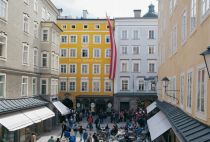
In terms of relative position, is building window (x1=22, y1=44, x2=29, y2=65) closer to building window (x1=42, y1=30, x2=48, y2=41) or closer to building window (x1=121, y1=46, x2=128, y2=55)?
building window (x1=42, y1=30, x2=48, y2=41)

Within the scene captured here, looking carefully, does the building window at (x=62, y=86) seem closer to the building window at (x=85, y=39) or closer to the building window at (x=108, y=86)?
the building window at (x=108, y=86)

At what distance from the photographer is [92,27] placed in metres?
54.5

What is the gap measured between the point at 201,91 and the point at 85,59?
44.5 metres

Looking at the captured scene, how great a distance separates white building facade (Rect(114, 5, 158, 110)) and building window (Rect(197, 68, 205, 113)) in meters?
41.3

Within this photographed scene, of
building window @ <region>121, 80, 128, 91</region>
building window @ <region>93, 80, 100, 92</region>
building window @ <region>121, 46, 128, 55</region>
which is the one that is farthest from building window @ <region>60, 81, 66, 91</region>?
building window @ <region>121, 46, 128, 55</region>

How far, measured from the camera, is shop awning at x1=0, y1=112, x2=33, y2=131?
18.9m

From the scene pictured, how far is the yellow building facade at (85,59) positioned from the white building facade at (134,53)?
2.19 m

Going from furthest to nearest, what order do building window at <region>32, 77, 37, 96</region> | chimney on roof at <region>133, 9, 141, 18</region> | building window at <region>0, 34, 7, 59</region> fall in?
chimney on roof at <region>133, 9, 141, 18</region>
building window at <region>32, 77, 37, 96</region>
building window at <region>0, 34, 7, 59</region>

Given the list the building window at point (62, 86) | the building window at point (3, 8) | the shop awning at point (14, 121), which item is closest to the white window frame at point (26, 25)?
the building window at point (3, 8)

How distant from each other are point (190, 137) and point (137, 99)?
1705 inches

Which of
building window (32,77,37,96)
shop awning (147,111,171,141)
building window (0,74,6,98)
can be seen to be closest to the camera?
shop awning (147,111,171,141)

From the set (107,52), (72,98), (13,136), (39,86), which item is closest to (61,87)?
(72,98)

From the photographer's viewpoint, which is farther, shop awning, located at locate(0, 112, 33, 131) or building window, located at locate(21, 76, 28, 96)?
building window, located at locate(21, 76, 28, 96)

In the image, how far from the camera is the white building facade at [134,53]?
5272 cm
